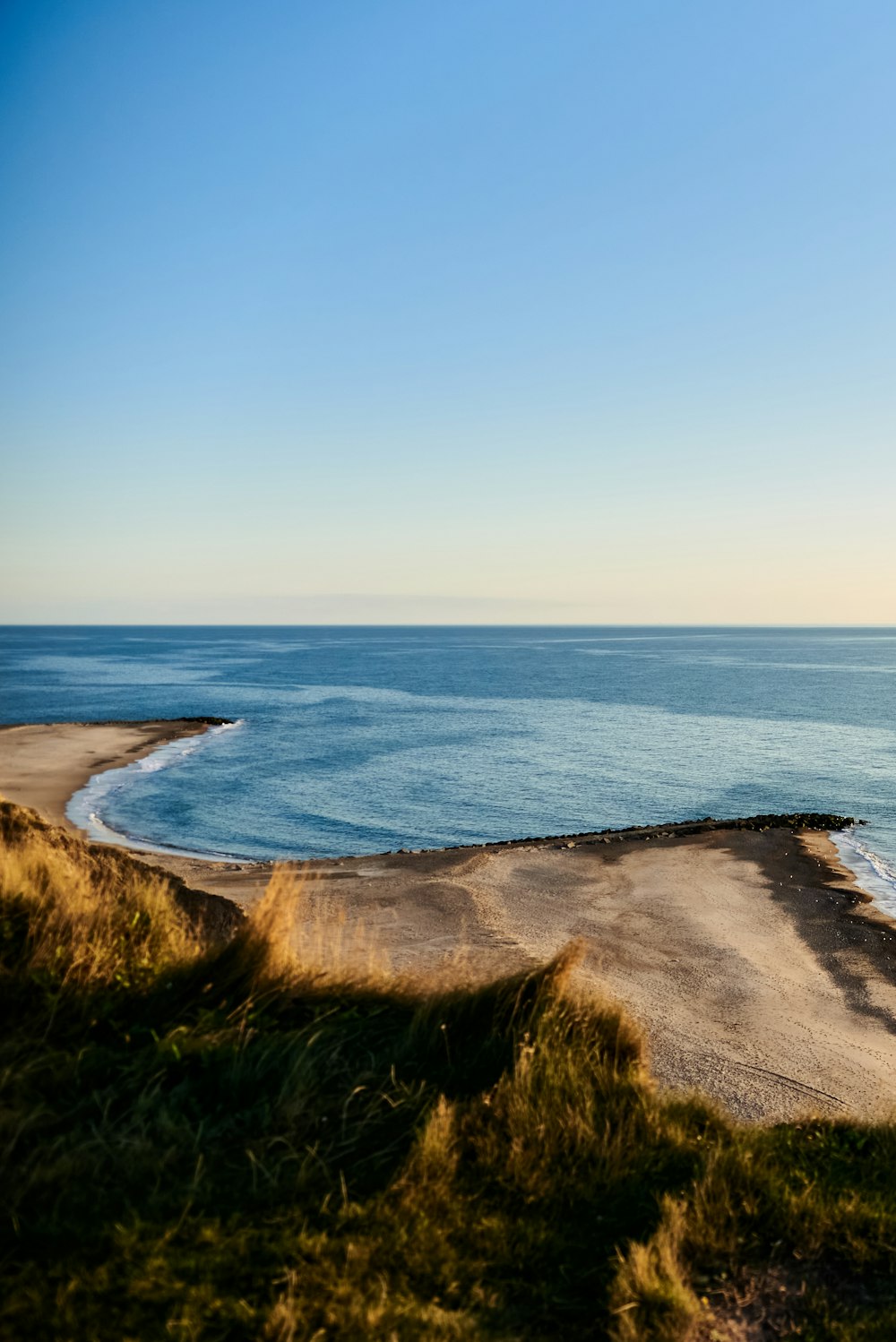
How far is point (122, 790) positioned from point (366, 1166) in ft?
149

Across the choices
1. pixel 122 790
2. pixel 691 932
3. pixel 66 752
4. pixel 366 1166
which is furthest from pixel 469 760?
pixel 366 1166

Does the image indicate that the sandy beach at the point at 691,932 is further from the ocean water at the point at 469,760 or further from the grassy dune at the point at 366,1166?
the ocean water at the point at 469,760

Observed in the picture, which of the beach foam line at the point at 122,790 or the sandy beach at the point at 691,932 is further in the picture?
the beach foam line at the point at 122,790

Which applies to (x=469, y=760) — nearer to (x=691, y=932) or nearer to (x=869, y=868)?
(x=869, y=868)

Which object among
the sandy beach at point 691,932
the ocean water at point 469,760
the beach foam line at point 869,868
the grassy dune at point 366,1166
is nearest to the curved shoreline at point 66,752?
the ocean water at point 469,760

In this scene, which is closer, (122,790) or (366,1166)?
(366,1166)

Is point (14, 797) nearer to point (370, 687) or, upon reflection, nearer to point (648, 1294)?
point (648, 1294)

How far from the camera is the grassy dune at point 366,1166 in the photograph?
4.80 metres

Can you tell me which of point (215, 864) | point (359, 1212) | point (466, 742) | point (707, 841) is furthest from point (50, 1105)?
point (466, 742)

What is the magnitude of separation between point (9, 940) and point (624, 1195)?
5286 millimetres

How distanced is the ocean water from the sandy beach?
3998 millimetres

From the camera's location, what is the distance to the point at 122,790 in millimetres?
47688

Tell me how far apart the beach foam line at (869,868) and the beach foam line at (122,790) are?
73.5ft

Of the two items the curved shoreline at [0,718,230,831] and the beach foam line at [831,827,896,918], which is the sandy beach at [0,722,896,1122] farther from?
the curved shoreline at [0,718,230,831]
